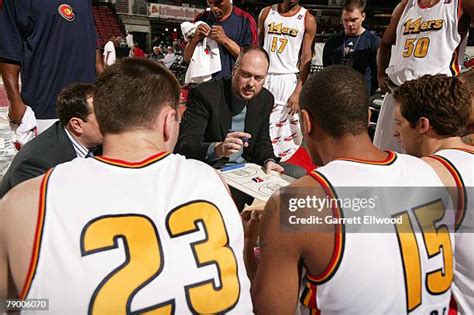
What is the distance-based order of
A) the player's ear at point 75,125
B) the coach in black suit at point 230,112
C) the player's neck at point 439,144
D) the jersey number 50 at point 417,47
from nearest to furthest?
the player's neck at point 439,144 < the player's ear at point 75,125 < the coach in black suit at point 230,112 < the jersey number 50 at point 417,47

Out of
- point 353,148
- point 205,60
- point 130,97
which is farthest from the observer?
point 205,60

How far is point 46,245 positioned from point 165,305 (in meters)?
0.31

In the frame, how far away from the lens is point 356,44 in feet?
13.4

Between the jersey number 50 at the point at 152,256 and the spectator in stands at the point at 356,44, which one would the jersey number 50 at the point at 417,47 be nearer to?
the spectator in stands at the point at 356,44

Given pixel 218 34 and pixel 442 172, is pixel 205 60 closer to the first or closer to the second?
pixel 218 34

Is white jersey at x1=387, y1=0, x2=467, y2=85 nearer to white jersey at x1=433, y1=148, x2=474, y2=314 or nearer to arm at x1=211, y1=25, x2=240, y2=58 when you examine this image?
arm at x1=211, y1=25, x2=240, y2=58

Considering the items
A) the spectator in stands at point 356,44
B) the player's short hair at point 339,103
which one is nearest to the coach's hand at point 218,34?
the spectator in stands at point 356,44

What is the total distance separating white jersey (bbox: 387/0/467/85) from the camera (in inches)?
99.7

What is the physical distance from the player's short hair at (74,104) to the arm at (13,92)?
0.53 m

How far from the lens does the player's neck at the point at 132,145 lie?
41.4 inches

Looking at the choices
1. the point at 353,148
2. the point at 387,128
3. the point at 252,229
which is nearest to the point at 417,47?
the point at 387,128

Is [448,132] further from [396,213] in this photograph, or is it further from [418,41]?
[418,41]

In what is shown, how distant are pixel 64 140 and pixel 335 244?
1501 millimetres

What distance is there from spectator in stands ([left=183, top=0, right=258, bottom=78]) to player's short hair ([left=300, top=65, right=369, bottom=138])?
6.60 feet
